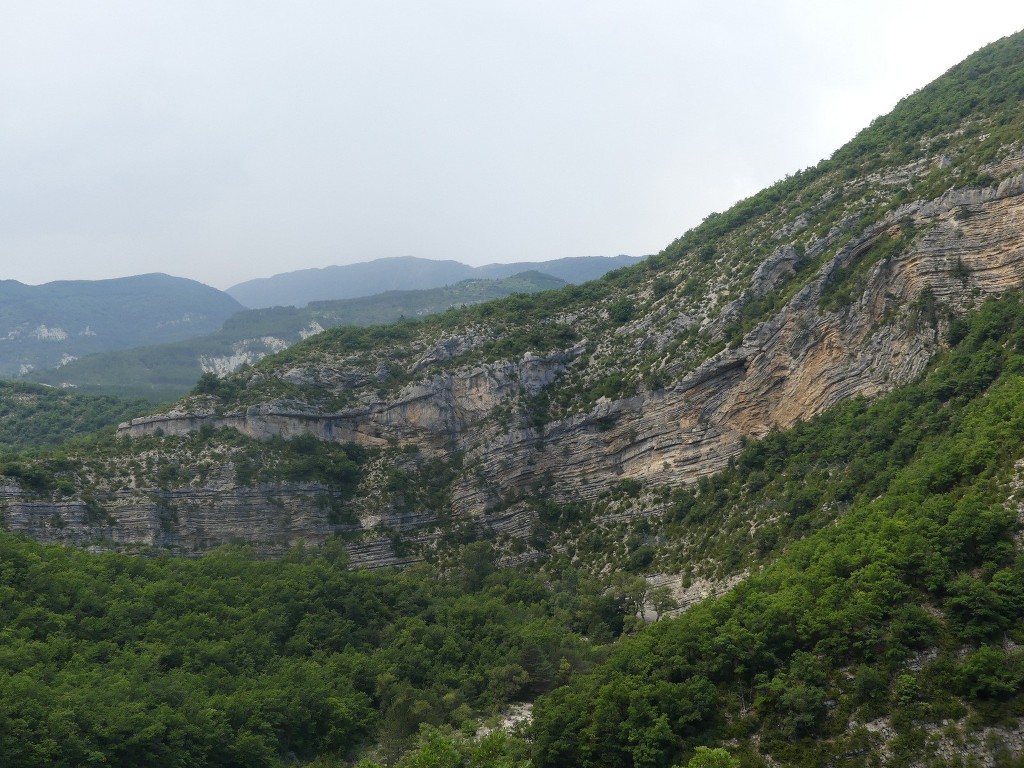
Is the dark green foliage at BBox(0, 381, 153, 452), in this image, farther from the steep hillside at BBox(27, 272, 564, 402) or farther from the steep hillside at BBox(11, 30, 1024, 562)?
the steep hillside at BBox(27, 272, 564, 402)

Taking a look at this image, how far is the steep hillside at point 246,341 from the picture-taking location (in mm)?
153500

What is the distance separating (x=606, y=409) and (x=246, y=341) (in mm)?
123824

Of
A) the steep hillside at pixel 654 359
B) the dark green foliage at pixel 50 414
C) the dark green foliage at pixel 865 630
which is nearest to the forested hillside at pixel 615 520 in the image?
the dark green foliage at pixel 865 630

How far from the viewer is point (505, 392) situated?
239 ft

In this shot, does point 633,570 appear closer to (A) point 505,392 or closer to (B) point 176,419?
(A) point 505,392

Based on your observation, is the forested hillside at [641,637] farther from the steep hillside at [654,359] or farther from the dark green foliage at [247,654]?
the steep hillside at [654,359]

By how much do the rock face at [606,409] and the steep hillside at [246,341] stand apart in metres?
77.3

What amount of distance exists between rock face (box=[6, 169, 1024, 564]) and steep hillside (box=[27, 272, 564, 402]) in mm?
77274

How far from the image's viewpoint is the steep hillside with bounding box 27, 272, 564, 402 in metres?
154

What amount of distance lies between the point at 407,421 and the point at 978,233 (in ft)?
141

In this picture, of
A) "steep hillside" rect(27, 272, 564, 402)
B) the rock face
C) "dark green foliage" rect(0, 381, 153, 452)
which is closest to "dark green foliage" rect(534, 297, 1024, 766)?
the rock face

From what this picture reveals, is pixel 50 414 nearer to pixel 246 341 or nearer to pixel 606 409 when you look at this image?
pixel 606 409

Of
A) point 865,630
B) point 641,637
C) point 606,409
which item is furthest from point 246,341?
point 865,630

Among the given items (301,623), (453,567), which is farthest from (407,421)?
(301,623)
